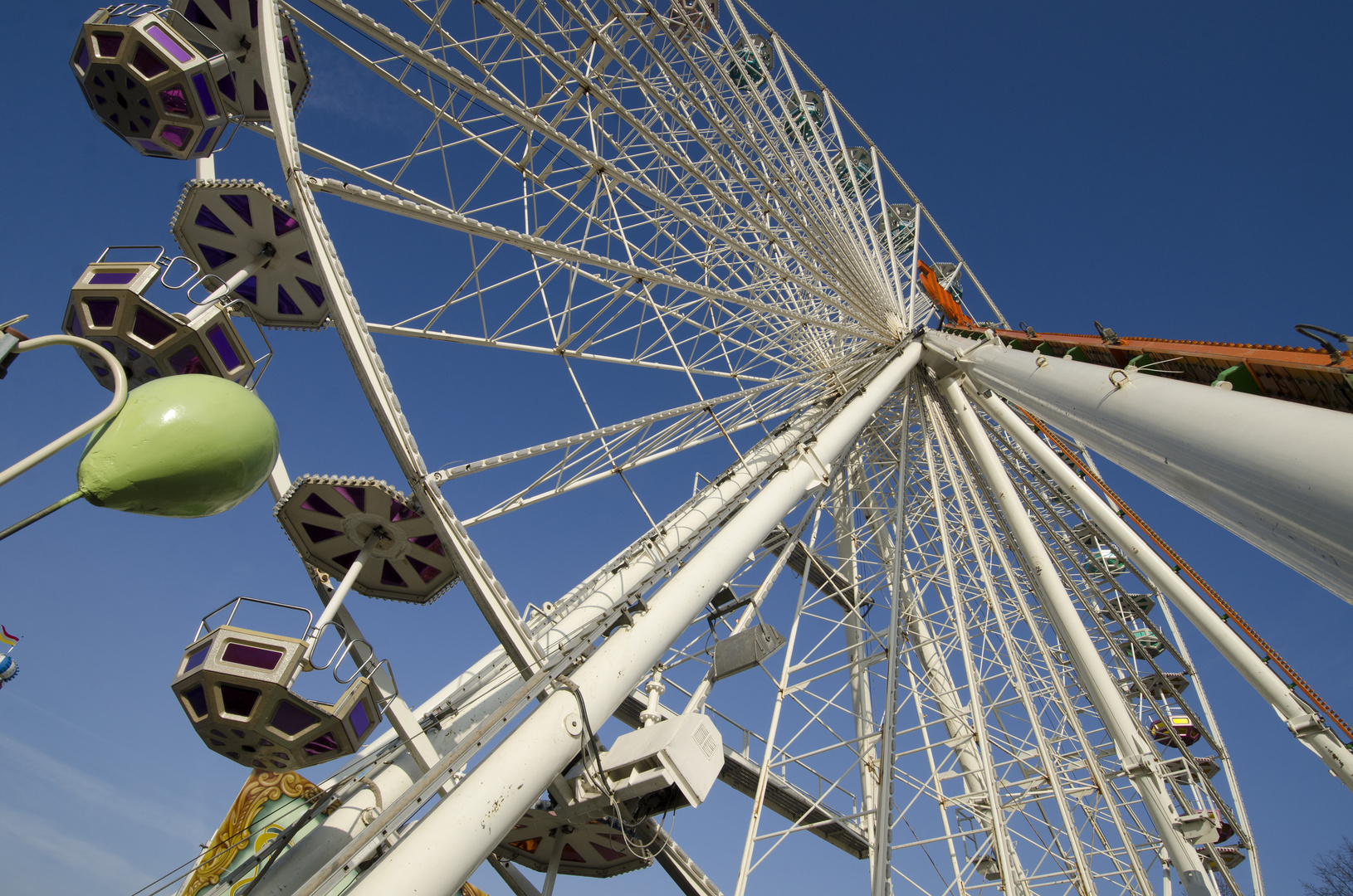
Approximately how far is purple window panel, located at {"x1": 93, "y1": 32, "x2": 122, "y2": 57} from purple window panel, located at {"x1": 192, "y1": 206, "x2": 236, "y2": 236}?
1827mm

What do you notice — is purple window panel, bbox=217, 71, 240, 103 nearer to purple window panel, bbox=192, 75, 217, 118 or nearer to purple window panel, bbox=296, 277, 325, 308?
purple window panel, bbox=192, 75, 217, 118

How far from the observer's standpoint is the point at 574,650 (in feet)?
21.2

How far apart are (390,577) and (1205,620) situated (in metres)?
9.82

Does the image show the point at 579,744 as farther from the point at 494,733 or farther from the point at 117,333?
the point at 117,333

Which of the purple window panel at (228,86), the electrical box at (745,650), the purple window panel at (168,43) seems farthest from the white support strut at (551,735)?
the purple window panel at (168,43)

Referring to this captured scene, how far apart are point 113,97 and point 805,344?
40.1 feet

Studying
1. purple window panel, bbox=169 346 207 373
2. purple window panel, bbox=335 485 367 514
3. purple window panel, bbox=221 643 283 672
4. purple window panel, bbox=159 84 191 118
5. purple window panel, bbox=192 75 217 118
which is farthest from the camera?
purple window panel, bbox=192 75 217 118

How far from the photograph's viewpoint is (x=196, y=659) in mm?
6684

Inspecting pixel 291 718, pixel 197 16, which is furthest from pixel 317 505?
pixel 197 16

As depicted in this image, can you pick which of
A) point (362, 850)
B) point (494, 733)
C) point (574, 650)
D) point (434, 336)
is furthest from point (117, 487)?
point (434, 336)

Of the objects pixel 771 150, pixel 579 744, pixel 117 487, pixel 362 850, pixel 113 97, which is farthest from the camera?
pixel 771 150

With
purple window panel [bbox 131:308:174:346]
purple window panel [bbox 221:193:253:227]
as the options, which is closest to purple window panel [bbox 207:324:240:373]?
purple window panel [bbox 131:308:174:346]

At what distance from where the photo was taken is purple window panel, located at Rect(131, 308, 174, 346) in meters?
7.02

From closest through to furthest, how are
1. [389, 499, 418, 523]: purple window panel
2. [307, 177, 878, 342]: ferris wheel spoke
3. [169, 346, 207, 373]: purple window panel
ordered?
[307, 177, 878, 342]: ferris wheel spoke, [169, 346, 207, 373]: purple window panel, [389, 499, 418, 523]: purple window panel
